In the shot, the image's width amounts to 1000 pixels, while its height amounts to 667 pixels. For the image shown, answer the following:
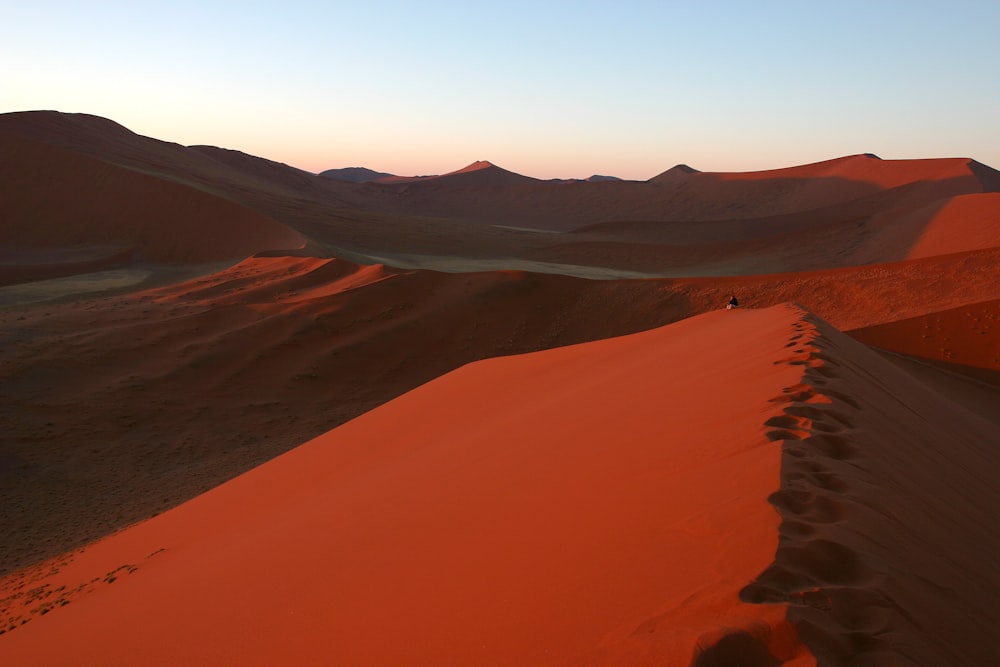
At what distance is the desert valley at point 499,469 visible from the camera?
219 cm

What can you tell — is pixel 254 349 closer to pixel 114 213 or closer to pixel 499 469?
pixel 499 469

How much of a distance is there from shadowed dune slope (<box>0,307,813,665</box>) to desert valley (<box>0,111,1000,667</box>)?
2 centimetres

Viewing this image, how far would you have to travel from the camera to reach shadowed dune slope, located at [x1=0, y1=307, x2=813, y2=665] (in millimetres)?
2174

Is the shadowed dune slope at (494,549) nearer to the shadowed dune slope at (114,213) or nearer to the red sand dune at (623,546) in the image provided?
the red sand dune at (623,546)

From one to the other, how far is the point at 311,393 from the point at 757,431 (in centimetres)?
1174

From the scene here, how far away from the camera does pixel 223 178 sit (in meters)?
44.7

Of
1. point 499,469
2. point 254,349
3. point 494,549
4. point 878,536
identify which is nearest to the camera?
point 878,536

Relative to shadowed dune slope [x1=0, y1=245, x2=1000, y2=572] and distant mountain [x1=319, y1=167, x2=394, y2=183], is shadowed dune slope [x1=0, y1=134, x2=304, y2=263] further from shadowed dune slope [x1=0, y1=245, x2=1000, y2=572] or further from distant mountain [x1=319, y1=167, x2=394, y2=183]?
distant mountain [x1=319, y1=167, x2=394, y2=183]

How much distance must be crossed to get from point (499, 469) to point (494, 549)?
136cm

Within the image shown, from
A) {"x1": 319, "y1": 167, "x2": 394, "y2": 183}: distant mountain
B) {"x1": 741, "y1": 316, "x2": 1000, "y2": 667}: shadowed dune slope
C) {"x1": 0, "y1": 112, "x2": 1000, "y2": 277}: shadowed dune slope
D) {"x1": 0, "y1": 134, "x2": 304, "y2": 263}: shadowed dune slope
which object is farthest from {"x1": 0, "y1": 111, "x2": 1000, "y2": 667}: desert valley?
{"x1": 319, "y1": 167, "x2": 394, "y2": 183}: distant mountain

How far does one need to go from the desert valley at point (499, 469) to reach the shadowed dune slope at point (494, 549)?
19 mm

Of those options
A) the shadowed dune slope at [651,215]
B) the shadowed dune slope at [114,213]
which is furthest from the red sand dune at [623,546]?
the shadowed dune slope at [114,213]

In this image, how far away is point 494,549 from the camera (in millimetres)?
2879

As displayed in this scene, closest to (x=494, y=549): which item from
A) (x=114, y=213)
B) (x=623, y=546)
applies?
(x=623, y=546)
